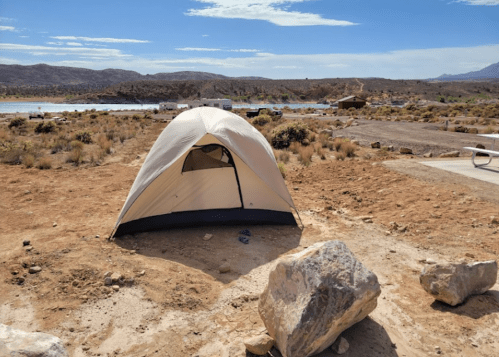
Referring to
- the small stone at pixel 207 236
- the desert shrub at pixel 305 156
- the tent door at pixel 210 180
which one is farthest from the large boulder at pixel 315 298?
the desert shrub at pixel 305 156

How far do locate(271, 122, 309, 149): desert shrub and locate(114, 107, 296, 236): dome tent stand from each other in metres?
9.91

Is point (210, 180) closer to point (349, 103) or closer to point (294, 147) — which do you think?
point (294, 147)

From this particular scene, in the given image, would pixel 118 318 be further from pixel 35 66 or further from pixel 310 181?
pixel 35 66

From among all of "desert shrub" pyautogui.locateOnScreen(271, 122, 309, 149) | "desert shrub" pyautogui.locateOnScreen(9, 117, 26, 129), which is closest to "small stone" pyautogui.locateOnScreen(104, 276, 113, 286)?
"desert shrub" pyautogui.locateOnScreen(271, 122, 309, 149)

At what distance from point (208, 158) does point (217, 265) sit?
2482 mm

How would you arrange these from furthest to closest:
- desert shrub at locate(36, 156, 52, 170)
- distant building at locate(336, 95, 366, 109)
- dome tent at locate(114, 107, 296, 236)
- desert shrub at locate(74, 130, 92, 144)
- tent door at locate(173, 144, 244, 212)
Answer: distant building at locate(336, 95, 366, 109), desert shrub at locate(74, 130, 92, 144), desert shrub at locate(36, 156, 52, 170), tent door at locate(173, 144, 244, 212), dome tent at locate(114, 107, 296, 236)

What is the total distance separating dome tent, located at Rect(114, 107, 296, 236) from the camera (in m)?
6.75

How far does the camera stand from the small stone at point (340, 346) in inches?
141

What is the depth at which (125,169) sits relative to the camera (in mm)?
12477

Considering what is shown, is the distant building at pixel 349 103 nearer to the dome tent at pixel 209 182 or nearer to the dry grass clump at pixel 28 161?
the dry grass clump at pixel 28 161

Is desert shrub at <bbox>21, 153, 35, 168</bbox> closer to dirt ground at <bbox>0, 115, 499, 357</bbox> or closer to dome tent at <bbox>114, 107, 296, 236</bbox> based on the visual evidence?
dirt ground at <bbox>0, 115, 499, 357</bbox>

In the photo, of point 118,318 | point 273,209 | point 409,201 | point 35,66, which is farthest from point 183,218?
point 35,66

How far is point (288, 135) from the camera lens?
17703 mm

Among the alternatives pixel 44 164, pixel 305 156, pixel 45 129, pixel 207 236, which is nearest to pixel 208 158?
pixel 207 236
